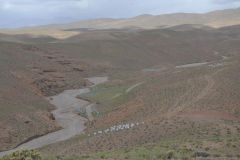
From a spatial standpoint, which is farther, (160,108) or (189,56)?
(189,56)

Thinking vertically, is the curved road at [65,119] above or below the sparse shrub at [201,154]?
below

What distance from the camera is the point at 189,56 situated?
3893 inches

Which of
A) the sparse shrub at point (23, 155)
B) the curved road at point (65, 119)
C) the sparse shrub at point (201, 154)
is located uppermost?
the sparse shrub at point (23, 155)

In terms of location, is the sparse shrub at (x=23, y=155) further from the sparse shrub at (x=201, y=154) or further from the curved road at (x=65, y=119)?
the sparse shrub at (x=201, y=154)

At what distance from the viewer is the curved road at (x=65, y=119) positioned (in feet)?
88.1

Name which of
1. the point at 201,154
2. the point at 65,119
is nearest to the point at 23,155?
the point at 201,154

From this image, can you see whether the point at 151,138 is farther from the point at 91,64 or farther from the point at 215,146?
the point at 91,64

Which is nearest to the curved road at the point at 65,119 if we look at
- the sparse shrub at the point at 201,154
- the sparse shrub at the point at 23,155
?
the sparse shrub at the point at 23,155

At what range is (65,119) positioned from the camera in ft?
117

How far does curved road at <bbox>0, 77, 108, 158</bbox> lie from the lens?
26.8 m

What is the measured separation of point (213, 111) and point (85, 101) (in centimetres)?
2385

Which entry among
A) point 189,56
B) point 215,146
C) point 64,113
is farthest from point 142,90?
point 189,56

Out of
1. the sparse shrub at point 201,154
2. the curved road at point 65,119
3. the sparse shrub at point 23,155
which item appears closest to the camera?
the sparse shrub at point 23,155

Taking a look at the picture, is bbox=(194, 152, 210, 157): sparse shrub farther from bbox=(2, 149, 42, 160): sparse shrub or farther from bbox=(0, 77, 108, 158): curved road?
bbox=(0, 77, 108, 158): curved road
